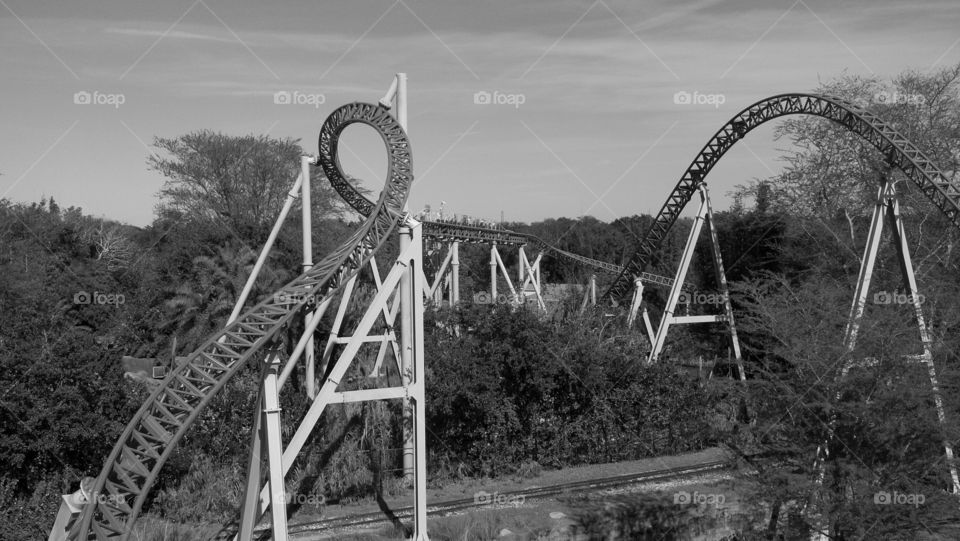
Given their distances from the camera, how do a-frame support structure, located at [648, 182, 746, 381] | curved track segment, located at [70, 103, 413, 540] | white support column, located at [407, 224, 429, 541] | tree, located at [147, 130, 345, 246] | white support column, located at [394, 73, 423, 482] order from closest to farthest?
curved track segment, located at [70, 103, 413, 540], white support column, located at [407, 224, 429, 541], white support column, located at [394, 73, 423, 482], a-frame support structure, located at [648, 182, 746, 381], tree, located at [147, 130, 345, 246]

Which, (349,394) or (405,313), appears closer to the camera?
(349,394)

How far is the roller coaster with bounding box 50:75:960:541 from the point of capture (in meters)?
8.33

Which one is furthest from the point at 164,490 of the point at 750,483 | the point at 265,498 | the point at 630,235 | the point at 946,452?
the point at 630,235

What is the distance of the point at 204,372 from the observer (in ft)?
30.1

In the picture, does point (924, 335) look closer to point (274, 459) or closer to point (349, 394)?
point (349, 394)

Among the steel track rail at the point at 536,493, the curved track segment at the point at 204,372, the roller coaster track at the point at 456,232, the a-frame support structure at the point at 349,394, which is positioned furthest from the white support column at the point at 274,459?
the roller coaster track at the point at 456,232

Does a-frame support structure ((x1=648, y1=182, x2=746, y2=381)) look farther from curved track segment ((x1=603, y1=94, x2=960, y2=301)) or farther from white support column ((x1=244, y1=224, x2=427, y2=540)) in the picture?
white support column ((x1=244, y1=224, x2=427, y2=540))

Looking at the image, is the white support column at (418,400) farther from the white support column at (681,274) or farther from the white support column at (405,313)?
the white support column at (681,274)

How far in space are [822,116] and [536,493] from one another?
10259 millimetres

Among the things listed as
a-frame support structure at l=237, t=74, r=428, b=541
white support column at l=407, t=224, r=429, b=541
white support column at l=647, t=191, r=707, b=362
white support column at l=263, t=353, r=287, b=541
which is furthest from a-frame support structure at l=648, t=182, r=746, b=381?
white support column at l=263, t=353, r=287, b=541

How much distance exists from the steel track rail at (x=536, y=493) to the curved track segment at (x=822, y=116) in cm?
653

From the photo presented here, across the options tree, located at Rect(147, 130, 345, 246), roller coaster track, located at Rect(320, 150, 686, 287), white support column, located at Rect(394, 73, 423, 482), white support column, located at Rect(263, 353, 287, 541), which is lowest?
white support column, located at Rect(263, 353, 287, 541)

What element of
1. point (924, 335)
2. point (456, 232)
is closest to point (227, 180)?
point (456, 232)

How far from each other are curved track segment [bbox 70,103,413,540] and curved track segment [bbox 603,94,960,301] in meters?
9.26
